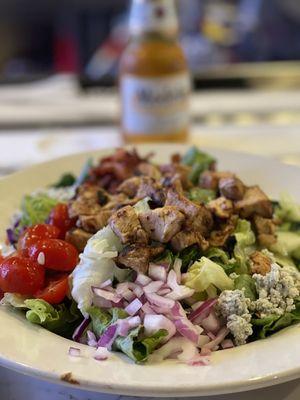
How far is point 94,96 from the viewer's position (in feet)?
9.89

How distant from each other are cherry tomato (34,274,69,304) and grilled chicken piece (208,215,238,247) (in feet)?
1.02

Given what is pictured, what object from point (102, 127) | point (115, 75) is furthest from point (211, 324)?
point (115, 75)

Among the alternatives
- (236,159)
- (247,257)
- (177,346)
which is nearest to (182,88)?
(236,159)

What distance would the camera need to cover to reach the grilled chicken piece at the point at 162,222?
1087 millimetres

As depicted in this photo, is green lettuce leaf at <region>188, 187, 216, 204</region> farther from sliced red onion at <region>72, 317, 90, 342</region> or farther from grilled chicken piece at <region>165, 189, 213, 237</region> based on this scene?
sliced red onion at <region>72, 317, 90, 342</region>

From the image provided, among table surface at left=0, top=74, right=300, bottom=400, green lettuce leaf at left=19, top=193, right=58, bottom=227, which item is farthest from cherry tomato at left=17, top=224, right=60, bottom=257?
table surface at left=0, top=74, right=300, bottom=400

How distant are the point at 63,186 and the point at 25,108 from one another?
1314 millimetres

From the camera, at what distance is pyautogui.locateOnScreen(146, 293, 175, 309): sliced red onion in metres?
1.01

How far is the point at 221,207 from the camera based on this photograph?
1260 millimetres

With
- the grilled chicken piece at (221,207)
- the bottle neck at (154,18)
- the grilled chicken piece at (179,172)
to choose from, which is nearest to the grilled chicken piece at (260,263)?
the grilled chicken piece at (221,207)

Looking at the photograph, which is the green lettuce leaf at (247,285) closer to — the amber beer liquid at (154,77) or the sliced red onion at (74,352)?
the sliced red onion at (74,352)

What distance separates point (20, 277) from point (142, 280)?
0.23 meters

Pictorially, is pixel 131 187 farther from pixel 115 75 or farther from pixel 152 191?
pixel 115 75

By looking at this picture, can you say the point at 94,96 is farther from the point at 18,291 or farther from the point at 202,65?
the point at 18,291
